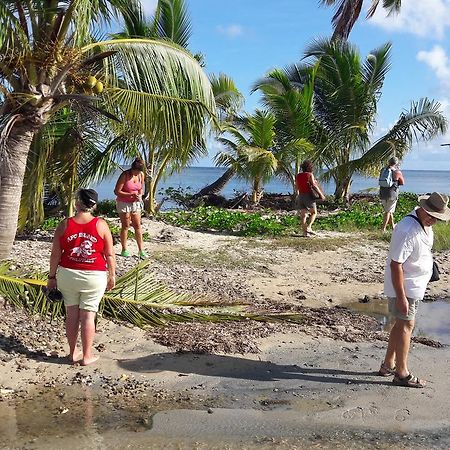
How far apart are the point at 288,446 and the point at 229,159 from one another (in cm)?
1544

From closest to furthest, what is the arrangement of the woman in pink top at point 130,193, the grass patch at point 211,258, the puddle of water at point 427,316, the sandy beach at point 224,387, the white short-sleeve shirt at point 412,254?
the sandy beach at point 224,387, the white short-sleeve shirt at point 412,254, the puddle of water at point 427,316, the woman in pink top at point 130,193, the grass patch at point 211,258

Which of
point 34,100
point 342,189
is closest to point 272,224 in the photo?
point 342,189

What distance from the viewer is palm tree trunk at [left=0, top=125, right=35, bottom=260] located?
719cm

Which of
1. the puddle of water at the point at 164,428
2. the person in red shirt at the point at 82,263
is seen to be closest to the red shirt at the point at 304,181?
the person in red shirt at the point at 82,263

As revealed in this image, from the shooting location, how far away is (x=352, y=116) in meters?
20.8

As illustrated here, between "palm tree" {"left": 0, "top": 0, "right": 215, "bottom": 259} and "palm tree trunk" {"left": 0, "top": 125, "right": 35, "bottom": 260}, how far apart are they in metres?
0.01

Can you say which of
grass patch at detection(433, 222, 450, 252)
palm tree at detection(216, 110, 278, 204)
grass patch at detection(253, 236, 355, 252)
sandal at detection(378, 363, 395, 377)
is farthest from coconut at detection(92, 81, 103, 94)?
palm tree at detection(216, 110, 278, 204)

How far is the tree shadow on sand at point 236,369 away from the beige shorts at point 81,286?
2.38ft

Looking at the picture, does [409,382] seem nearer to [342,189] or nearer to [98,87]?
[98,87]

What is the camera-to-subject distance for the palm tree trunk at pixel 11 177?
7.19 metres

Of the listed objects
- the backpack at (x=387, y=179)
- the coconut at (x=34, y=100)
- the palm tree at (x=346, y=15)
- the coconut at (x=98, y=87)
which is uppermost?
the palm tree at (x=346, y=15)

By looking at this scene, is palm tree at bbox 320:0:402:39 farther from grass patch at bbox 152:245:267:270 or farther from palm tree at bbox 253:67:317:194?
grass patch at bbox 152:245:267:270

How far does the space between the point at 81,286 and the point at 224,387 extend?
1.59 metres

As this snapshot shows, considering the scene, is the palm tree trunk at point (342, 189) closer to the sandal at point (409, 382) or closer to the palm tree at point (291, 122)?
the palm tree at point (291, 122)
